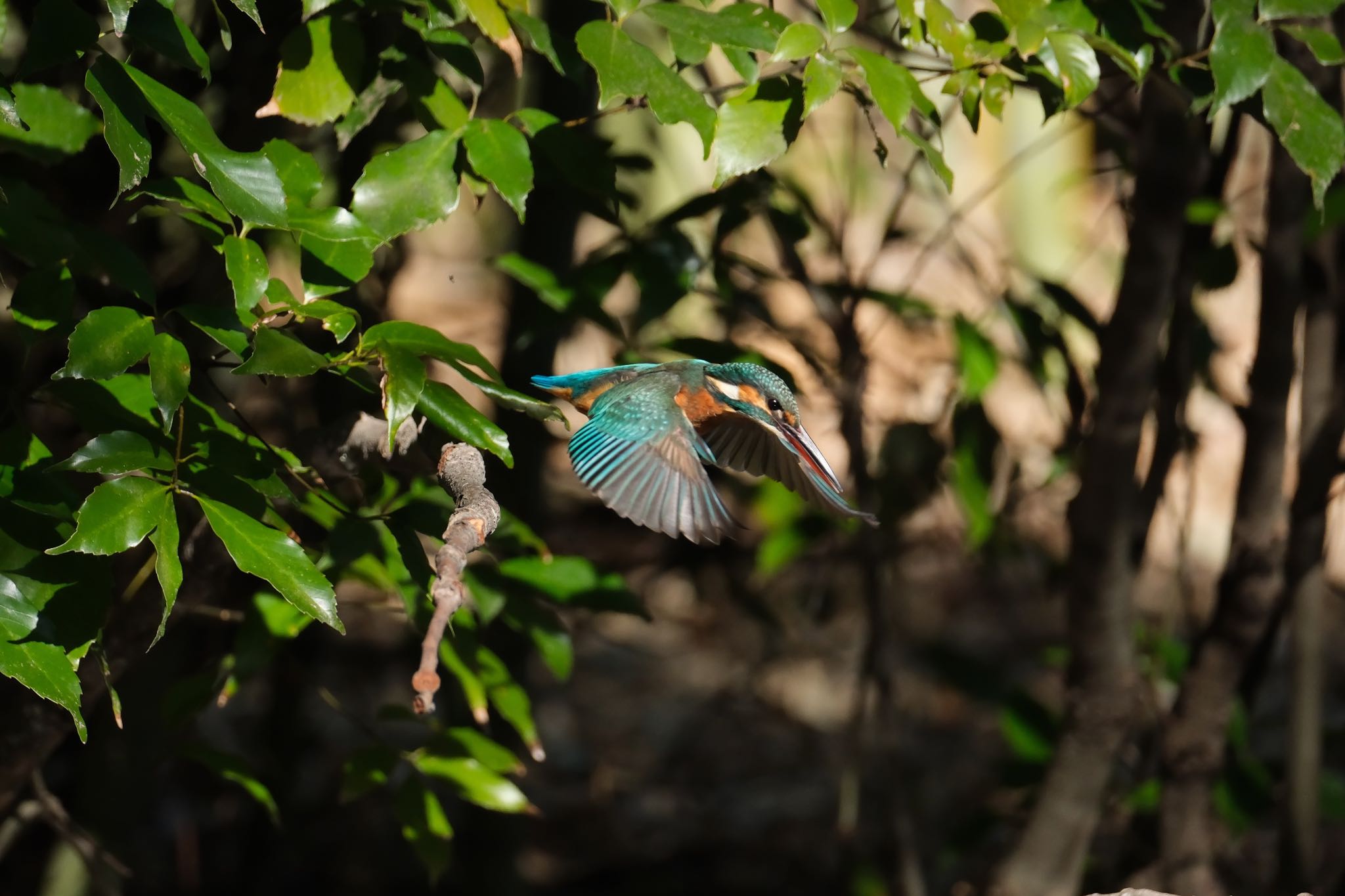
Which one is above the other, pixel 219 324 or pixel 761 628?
pixel 219 324

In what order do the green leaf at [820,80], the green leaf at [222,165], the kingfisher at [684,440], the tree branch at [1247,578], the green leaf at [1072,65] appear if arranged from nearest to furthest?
the green leaf at [222,165]
the green leaf at [820,80]
the green leaf at [1072,65]
the kingfisher at [684,440]
the tree branch at [1247,578]

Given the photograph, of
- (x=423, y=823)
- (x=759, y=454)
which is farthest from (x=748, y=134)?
(x=423, y=823)

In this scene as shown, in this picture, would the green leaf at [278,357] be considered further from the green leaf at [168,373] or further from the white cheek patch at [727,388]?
the white cheek patch at [727,388]

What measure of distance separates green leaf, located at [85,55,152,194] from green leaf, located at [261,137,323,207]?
23 centimetres

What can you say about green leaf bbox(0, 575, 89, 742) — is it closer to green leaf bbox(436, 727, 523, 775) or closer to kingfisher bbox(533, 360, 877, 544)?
kingfisher bbox(533, 360, 877, 544)

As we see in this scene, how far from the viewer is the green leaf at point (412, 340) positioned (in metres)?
1.23

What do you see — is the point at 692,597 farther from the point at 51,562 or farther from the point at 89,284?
the point at 51,562

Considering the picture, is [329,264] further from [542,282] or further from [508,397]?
[542,282]

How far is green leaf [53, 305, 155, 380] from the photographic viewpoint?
110 cm

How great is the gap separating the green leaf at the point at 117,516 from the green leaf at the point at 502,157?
449 millimetres

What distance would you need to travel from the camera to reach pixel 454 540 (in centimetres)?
98

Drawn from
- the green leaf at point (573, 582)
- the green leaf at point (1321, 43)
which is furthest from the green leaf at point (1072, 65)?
the green leaf at point (573, 582)

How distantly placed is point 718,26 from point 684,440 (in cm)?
50

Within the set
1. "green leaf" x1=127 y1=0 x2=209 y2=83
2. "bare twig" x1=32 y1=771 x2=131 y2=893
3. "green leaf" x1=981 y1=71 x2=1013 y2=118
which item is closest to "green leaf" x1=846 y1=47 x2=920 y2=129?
"green leaf" x1=981 y1=71 x2=1013 y2=118
